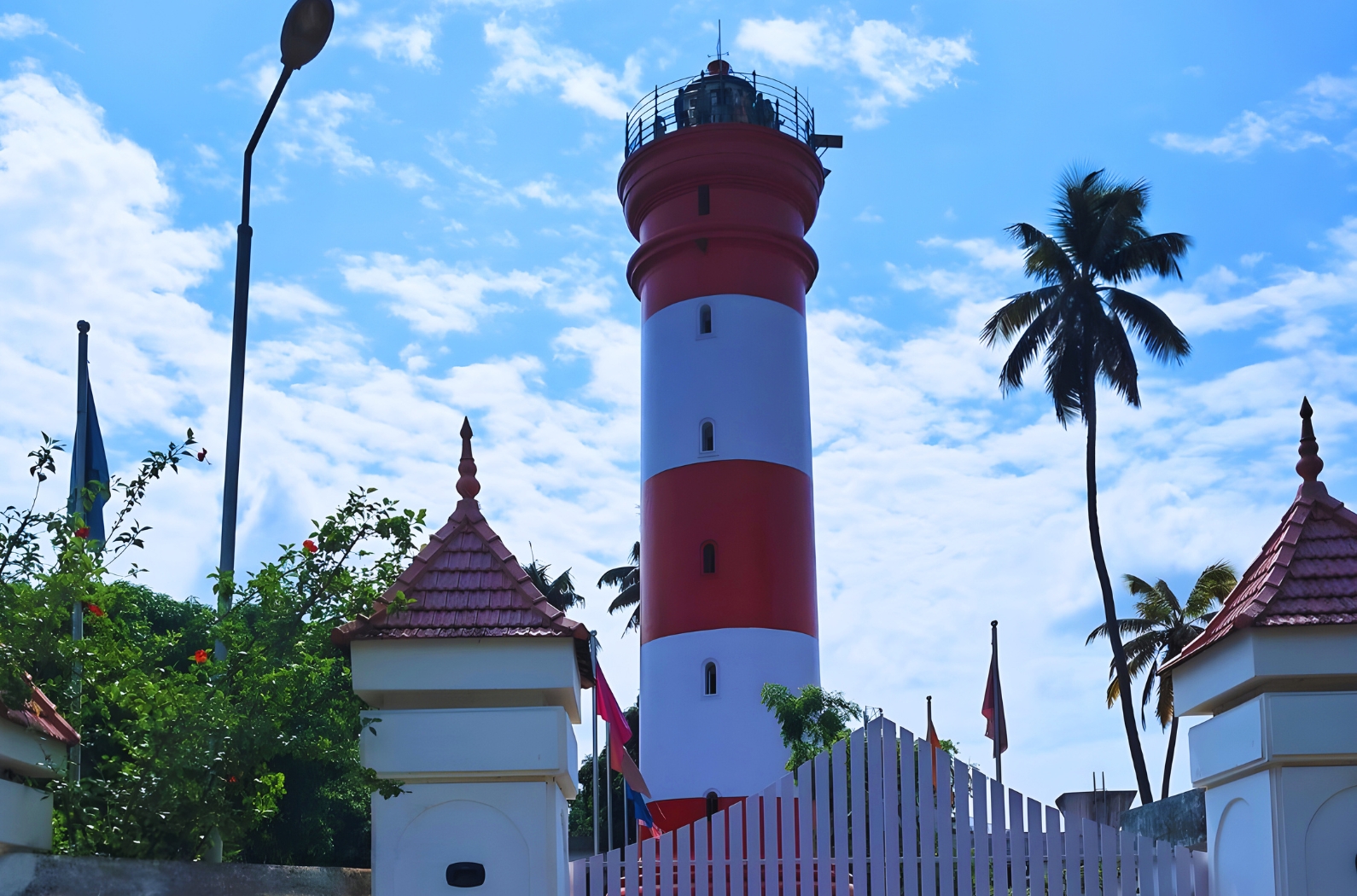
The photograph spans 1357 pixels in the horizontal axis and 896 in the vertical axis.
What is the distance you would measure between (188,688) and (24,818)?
47.8 inches

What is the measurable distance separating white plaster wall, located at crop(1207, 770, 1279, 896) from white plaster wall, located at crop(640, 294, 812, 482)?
16.8 meters

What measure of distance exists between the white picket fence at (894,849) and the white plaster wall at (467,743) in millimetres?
1197

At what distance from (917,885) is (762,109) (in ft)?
72.0

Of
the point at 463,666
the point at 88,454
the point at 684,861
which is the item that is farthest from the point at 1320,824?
the point at 88,454

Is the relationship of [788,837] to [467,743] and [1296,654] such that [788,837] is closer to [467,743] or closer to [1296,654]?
[467,743]

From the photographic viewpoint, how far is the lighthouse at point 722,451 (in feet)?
81.9

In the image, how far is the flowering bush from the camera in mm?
7961

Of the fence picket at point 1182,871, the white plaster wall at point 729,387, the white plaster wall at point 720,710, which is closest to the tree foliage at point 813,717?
the white plaster wall at point 720,710

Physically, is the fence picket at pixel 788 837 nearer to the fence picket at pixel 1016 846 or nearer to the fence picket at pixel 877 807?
the fence picket at pixel 877 807

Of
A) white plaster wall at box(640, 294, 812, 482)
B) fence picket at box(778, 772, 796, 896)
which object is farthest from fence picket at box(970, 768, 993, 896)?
white plaster wall at box(640, 294, 812, 482)

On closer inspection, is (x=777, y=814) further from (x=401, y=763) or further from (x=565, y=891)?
(x=401, y=763)

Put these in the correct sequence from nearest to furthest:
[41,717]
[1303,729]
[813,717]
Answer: [41,717], [1303,729], [813,717]

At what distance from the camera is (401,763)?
331 inches

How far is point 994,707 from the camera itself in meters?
27.9
